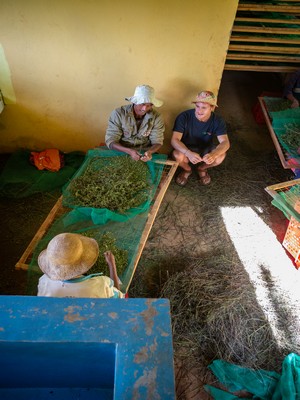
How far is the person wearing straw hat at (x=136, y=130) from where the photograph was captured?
12.0ft

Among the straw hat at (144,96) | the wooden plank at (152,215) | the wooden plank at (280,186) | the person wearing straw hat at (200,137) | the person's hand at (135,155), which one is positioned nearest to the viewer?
the wooden plank at (152,215)

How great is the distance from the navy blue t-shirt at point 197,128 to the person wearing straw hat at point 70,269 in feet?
7.74

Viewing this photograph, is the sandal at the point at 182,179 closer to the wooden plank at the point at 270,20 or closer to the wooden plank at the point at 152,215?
the wooden plank at the point at 152,215

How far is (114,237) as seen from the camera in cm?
303

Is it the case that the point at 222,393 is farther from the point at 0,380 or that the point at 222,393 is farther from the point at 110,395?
the point at 0,380

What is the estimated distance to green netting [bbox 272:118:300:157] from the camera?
13.2ft

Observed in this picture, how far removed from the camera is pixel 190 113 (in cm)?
404

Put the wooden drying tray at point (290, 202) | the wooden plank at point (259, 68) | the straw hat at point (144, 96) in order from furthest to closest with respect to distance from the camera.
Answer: the wooden plank at point (259, 68) → the straw hat at point (144, 96) → the wooden drying tray at point (290, 202)

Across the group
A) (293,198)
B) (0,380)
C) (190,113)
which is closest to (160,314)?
(0,380)

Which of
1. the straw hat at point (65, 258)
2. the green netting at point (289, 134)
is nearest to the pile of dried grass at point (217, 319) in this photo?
the straw hat at point (65, 258)

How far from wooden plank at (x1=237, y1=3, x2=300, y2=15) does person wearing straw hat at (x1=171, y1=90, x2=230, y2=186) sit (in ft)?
4.08

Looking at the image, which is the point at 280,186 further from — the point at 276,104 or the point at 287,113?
the point at 276,104

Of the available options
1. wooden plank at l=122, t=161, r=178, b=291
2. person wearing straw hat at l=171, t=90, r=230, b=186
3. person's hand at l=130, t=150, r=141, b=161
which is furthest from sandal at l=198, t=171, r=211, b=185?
person's hand at l=130, t=150, r=141, b=161

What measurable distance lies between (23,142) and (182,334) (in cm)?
335
